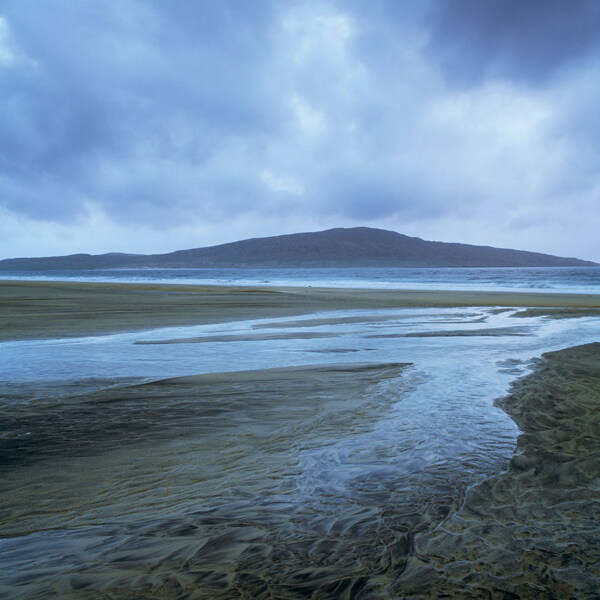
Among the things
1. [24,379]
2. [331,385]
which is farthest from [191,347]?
[331,385]

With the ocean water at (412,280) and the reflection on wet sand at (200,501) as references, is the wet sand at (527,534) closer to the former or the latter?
the reflection on wet sand at (200,501)

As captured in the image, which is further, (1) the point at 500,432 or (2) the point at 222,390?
(2) the point at 222,390

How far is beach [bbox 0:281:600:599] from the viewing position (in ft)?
9.07

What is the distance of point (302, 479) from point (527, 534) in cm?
177

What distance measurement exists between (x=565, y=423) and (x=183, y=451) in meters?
4.46

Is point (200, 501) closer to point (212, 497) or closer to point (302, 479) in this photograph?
point (212, 497)

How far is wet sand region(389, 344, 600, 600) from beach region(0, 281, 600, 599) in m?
0.02

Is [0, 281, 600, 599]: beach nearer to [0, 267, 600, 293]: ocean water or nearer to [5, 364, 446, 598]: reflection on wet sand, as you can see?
[5, 364, 446, 598]: reflection on wet sand

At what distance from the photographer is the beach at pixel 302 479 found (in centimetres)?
276

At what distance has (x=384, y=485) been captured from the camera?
3.96 metres

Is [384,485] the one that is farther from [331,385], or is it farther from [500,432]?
[331,385]

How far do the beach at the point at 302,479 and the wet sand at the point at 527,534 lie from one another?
15 millimetres

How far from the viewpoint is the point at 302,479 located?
4.10 metres

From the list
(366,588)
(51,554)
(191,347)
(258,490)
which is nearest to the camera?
(366,588)
